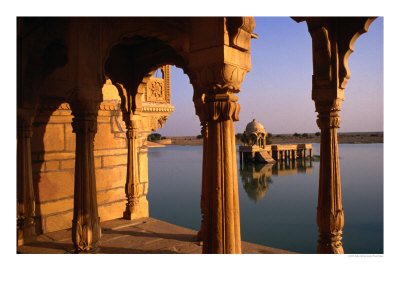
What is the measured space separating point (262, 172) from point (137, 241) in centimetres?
2770

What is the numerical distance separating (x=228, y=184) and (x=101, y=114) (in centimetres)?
483

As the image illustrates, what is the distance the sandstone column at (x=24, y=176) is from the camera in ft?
15.3

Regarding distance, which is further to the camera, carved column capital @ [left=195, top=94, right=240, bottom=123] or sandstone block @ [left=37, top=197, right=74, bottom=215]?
sandstone block @ [left=37, top=197, right=74, bottom=215]

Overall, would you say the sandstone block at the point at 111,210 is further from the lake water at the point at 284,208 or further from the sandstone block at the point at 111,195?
the lake water at the point at 284,208

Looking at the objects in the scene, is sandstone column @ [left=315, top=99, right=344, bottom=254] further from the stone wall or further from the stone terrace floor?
the stone wall

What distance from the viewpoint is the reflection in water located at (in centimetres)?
2577

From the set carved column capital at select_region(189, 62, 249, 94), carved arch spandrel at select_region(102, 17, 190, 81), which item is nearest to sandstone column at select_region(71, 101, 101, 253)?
carved arch spandrel at select_region(102, 17, 190, 81)

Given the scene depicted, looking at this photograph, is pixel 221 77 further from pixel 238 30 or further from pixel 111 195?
pixel 111 195

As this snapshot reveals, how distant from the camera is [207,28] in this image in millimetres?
2439

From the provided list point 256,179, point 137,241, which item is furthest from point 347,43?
point 256,179

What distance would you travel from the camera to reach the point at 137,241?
500 cm

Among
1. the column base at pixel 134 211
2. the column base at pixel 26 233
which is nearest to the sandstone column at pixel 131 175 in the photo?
the column base at pixel 134 211

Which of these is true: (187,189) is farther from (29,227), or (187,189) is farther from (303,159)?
(303,159)

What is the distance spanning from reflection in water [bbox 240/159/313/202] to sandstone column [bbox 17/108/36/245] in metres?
19.1
